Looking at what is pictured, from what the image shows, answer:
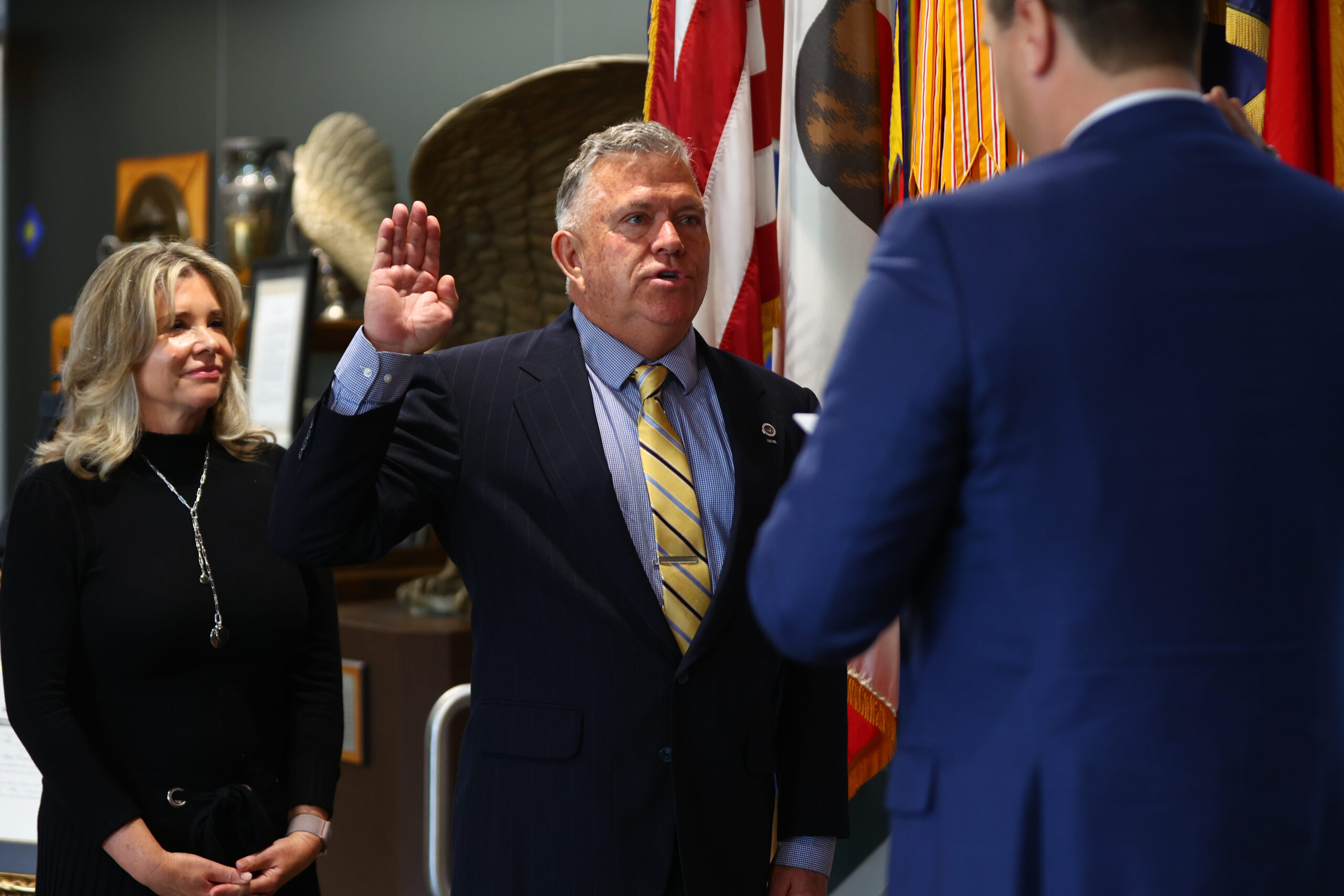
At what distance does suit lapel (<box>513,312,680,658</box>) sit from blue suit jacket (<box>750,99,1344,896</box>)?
74cm

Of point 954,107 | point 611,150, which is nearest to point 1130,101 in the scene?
point 611,150

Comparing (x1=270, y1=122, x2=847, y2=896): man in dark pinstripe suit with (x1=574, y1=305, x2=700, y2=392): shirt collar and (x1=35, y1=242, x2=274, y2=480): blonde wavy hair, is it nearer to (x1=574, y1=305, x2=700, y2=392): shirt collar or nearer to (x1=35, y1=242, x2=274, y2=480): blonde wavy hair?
(x1=574, y1=305, x2=700, y2=392): shirt collar

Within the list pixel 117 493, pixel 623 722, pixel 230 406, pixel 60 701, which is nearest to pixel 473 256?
pixel 230 406

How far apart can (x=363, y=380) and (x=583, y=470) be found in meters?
0.32

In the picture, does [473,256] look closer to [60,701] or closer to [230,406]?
[230,406]

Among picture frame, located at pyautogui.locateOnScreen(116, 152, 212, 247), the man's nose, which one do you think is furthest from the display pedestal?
picture frame, located at pyautogui.locateOnScreen(116, 152, 212, 247)

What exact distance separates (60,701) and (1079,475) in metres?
1.65

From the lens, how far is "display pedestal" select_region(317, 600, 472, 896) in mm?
3410

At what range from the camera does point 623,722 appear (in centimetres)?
165

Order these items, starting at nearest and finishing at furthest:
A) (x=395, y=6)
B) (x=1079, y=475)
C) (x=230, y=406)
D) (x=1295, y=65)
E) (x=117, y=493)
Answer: (x=1079, y=475)
(x=1295, y=65)
(x=117, y=493)
(x=230, y=406)
(x=395, y=6)

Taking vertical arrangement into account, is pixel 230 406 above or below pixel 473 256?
below

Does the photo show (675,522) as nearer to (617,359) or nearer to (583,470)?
(583,470)

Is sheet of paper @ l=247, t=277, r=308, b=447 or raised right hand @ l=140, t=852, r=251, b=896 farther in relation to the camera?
sheet of paper @ l=247, t=277, r=308, b=447

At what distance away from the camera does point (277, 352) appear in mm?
4211
